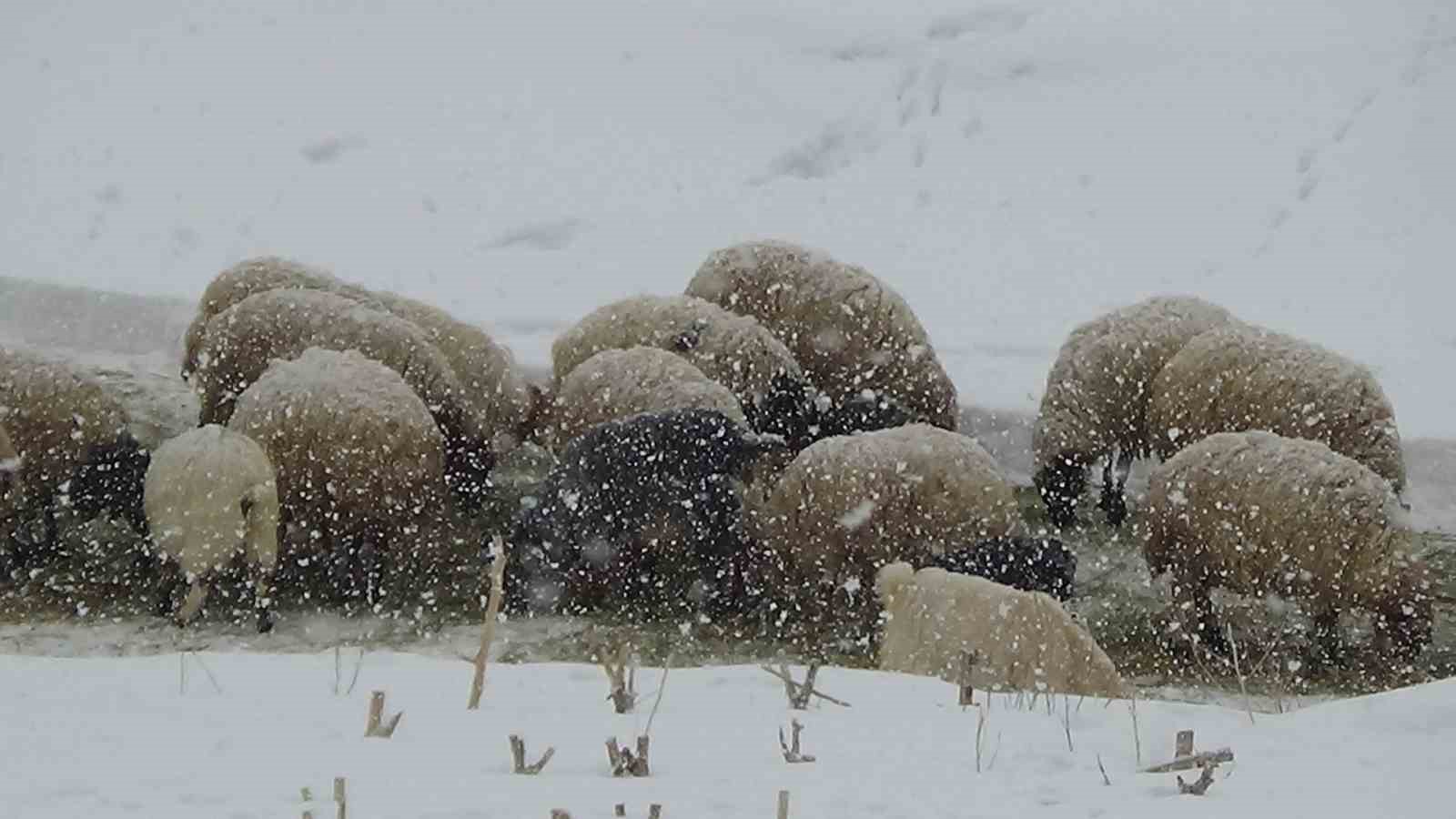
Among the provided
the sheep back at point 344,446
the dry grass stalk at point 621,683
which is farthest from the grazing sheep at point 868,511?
the dry grass stalk at point 621,683

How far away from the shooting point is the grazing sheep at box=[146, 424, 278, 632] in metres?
8.80

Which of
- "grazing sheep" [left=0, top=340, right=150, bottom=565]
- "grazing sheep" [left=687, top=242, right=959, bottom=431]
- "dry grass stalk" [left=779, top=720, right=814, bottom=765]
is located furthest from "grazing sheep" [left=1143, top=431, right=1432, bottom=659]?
"grazing sheep" [left=0, top=340, right=150, bottom=565]

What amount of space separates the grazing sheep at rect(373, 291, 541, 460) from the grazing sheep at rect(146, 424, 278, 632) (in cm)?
210


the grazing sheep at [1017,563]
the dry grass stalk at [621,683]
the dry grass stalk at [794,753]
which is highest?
the grazing sheep at [1017,563]

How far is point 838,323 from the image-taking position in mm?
11617

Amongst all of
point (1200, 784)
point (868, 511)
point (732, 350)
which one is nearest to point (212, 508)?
point (868, 511)

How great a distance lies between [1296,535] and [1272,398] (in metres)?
1.58

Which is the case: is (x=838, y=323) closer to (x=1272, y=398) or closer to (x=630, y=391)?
(x=630, y=391)

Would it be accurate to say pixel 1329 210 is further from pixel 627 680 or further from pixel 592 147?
pixel 627 680

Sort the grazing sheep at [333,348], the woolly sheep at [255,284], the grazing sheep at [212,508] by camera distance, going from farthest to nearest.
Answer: the woolly sheep at [255,284] < the grazing sheep at [333,348] < the grazing sheep at [212,508]

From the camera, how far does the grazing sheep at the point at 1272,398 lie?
9.69 meters

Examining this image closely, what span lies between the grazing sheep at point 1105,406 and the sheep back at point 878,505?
5.83ft

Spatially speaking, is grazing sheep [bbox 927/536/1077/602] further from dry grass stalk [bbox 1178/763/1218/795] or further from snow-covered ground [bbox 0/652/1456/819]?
dry grass stalk [bbox 1178/763/1218/795]

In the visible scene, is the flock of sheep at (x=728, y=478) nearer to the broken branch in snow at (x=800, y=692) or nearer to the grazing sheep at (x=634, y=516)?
the grazing sheep at (x=634, y=516)
